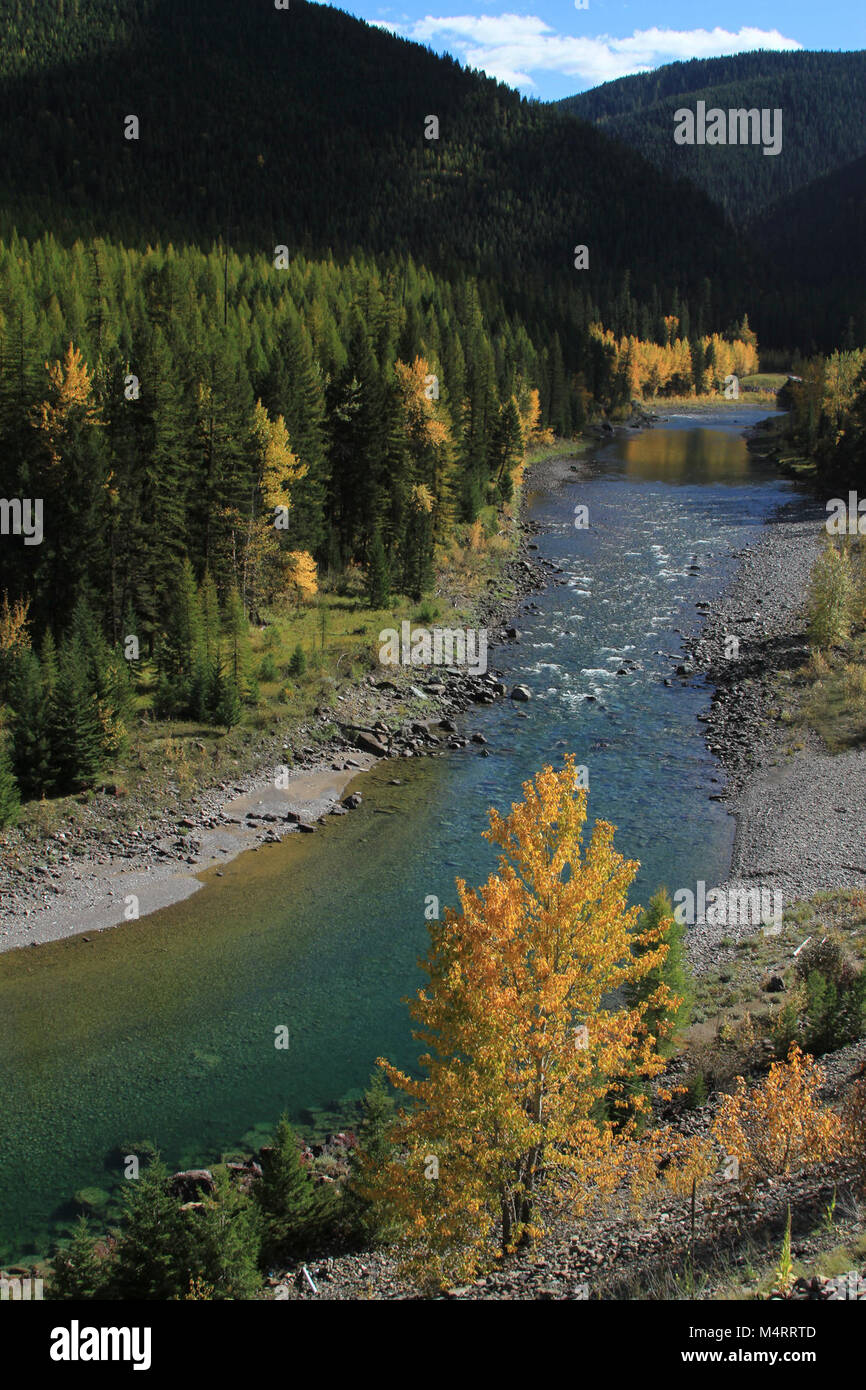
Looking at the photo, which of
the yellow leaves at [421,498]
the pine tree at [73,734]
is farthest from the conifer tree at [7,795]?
the yellow leaves at [421,498]

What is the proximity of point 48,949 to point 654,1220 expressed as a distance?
20461 millimetres

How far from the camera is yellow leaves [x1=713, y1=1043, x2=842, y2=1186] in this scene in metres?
18.0

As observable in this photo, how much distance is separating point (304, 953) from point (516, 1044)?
15205 millimetres

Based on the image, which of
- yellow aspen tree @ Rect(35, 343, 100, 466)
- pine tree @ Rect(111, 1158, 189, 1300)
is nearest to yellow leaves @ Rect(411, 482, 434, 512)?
yellow aspen tree @ Rect(35, 343, 100, 466)

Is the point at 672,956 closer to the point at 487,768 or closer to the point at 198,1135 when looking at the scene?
the point at 198,1135

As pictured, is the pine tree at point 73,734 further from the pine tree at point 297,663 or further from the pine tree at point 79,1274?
the pine tree at point 79,1274

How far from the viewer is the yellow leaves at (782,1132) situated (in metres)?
18.0

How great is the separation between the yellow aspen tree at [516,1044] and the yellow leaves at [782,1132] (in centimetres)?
183

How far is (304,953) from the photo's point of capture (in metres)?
31.5

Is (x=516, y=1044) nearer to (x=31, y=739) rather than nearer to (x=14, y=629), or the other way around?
(x=31, y=739)

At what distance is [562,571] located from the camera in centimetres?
7525

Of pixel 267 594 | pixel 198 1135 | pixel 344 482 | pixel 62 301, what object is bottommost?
pixel 198 1135

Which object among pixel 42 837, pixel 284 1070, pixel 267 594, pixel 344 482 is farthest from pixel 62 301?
pixel 284 1070

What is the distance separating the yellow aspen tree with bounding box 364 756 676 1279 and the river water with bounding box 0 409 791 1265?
7066 mm
